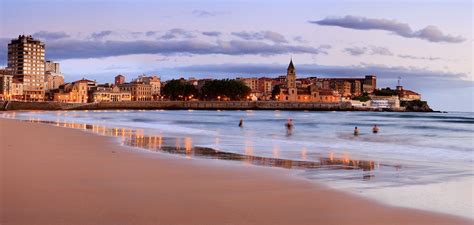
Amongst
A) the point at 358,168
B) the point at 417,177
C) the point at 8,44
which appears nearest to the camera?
the point at 417,177

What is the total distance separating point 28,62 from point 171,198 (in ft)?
586

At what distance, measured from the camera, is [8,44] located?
18588cm

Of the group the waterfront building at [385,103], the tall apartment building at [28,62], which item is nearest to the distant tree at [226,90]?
the waterfront building at [385,103]

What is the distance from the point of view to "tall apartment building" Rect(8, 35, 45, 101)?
547 ft

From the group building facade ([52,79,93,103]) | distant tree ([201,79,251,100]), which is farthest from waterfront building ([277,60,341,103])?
building facade ([52,79,93,103])

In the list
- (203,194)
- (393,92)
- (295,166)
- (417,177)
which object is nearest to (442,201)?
(417,177)

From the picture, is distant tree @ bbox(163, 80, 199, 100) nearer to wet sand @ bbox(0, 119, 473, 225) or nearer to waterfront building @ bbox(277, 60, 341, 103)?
waterfront building @ bbox(277, 60, 341, 103)

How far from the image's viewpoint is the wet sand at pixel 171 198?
664 cm

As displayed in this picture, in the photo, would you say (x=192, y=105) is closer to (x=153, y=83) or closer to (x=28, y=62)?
(x=153, y=83)

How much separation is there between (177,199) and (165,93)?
503 feet

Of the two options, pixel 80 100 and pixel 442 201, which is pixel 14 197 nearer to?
pixel 442 201

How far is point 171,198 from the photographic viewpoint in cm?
789

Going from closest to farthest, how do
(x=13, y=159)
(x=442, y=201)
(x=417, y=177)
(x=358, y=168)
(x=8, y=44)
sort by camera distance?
(x=442, y=201) → (x=417, y=177) → (x=13, y=159) → (x=358, y=168) → (x=8, y=44)

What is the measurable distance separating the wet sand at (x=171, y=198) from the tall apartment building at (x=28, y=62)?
530 feet
